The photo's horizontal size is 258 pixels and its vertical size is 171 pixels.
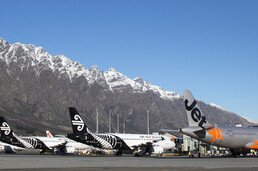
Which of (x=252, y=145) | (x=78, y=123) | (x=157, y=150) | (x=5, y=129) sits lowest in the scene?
(x=157, y=150)

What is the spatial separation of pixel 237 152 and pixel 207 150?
65.8 m

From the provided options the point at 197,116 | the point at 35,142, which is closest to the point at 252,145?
the point at 197,116

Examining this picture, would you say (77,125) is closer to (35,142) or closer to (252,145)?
(35,142)

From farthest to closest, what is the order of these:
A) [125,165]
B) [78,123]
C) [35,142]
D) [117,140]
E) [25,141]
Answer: [35,142]
[25,141]
[78,123]
[117,140]
[125,165]

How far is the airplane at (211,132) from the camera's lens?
78.1m

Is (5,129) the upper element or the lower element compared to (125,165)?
upper

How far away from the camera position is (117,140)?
103 meters

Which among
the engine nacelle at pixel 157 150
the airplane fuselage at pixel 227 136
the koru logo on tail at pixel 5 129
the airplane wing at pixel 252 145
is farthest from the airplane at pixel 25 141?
the airplane wing at pixel 252 145

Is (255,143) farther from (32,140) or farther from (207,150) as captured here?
(207,150)

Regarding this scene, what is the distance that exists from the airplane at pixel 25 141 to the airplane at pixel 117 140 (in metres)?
16.4

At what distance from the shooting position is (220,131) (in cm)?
8081

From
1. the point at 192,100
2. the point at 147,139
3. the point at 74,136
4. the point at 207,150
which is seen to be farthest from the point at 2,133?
the point at 207,150

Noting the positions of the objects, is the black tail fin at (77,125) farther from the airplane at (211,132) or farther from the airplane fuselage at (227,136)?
the airplane fuselage at (227,136)

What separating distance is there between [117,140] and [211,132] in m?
28.9
